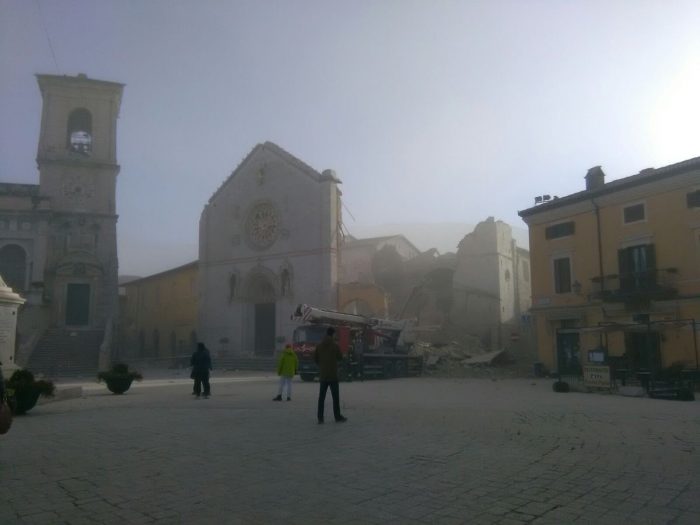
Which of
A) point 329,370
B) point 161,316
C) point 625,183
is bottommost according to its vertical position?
point 329,370

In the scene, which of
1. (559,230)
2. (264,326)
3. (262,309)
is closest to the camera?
(559,230)

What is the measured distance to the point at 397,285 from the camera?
162 ft

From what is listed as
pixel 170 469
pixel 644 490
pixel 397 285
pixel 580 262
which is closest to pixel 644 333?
pixel 580 262

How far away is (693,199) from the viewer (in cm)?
2219

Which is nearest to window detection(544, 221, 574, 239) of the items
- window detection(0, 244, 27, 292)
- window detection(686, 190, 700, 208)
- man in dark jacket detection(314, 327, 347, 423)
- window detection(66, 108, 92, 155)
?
window detection(686, 190, 700, 208)

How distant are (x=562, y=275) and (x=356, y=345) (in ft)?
36.0

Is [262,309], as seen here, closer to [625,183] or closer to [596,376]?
[625,183]

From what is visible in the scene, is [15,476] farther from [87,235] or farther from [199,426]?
[87,235]

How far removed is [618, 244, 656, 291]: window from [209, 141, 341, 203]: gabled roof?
19.1 metres

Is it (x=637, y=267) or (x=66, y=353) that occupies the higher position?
(x=637, y=267)

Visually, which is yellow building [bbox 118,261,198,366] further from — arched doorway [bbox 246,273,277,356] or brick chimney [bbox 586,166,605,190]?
brick chimney [bbox 586,166,605,190]

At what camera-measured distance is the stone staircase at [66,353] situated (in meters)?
31.1

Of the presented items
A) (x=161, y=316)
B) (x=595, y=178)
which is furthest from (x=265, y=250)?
(x=595, y=178)

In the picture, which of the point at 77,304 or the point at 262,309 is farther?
the point at 262,309
